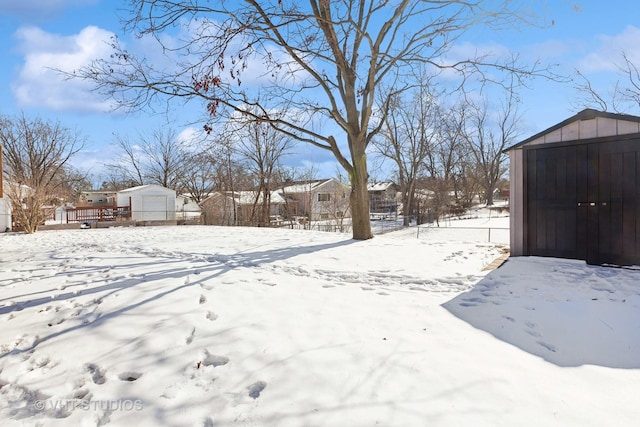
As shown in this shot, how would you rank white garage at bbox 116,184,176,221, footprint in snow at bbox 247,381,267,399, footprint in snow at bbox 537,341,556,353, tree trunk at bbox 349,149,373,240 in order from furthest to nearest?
white garage at bbox 116,184,176,221
tree trunk at bbox 349,149,373,240
footprint in snow at bbox 537,341,556,353
footprint in snow at bbox 247,381,267,399

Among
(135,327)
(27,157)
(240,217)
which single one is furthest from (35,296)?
(27,157)

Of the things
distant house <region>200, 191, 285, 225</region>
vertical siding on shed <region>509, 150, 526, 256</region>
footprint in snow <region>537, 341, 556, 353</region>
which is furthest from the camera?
distant house <region>200, 191, 285, 225</region>

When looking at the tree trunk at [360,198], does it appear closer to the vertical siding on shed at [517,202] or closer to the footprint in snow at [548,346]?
the vertical siding on shed at [517,202]

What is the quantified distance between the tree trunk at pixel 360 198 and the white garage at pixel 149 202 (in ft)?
53.1

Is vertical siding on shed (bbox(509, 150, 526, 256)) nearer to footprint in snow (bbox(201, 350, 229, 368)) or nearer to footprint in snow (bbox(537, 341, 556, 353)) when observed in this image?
footprint in snow (bbox(537, 341, 556, 353))

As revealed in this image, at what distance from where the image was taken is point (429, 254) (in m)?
6.14

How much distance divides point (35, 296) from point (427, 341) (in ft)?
13.0

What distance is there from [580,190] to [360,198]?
4.40 m

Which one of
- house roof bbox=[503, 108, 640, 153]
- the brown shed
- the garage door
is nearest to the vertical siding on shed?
the brown shed

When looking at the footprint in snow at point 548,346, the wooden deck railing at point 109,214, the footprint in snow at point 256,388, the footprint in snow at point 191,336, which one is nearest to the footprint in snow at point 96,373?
the footprint in snow at point 191,336

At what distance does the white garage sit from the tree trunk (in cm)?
1618

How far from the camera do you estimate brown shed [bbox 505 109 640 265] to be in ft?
15.7

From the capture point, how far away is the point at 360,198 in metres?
8.40

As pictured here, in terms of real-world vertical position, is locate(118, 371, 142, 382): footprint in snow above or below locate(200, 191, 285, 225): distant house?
below
